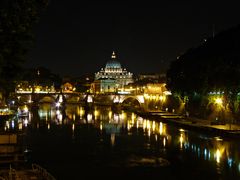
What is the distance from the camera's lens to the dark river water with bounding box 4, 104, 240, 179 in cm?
2141

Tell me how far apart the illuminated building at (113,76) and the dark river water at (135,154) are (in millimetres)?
103655

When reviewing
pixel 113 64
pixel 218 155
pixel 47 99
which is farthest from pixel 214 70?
pixel 113 64

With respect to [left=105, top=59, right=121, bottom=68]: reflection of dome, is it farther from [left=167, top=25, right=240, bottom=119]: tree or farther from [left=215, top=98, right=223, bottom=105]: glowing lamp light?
[left=215, top=98, right=223, bottom=105]: glowing lamp light

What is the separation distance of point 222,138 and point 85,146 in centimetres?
940

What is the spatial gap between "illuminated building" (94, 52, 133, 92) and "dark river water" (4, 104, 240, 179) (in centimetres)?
10365

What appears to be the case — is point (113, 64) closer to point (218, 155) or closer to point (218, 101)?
point (218, 101)

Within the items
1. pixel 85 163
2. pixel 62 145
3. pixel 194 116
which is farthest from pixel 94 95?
pixel 85 163

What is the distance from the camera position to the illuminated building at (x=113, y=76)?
469 feet

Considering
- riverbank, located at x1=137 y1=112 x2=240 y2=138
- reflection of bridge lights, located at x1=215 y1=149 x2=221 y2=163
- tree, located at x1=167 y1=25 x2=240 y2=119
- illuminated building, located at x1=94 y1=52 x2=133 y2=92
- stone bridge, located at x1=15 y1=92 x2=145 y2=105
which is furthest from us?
illuminated building, located at x1=94 y1=52 x2=133 y2=92

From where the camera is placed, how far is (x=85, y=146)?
30234 mm

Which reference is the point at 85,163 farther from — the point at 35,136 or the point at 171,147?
the point at 35,136

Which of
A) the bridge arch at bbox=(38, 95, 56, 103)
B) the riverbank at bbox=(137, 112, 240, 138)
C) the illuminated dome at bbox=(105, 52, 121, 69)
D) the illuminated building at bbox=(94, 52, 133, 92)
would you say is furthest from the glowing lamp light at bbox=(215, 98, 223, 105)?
the illuminated dome at bbox=(105, 52, 121, 69)

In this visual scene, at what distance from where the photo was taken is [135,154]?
26.5 metres

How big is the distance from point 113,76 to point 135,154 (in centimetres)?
13238
